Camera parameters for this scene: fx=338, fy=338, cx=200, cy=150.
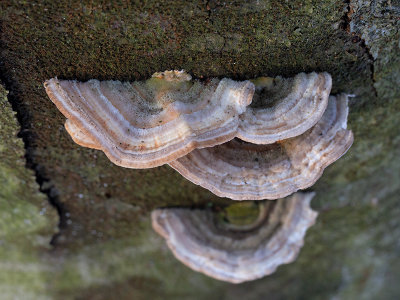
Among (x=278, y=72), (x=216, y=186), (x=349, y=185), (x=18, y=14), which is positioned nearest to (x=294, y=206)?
(x=349, y=185)

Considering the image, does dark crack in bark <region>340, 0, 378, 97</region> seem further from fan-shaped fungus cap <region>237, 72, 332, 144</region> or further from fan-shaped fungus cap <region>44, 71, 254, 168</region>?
fan-shaped fungus cap <region>44, 71, 254, 168</region>

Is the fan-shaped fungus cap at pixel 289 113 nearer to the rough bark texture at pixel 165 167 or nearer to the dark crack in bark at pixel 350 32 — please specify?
the rough bark texture at pixel 165 167

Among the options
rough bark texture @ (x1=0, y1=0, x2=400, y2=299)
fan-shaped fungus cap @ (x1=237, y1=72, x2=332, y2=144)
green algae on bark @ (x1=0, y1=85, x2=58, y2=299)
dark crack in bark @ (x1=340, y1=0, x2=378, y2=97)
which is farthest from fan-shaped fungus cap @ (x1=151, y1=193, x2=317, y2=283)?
dark crack in bark @ (x1=340, y1=0, x2=378, y2=97)

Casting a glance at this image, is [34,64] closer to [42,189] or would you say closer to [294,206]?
[42,189]

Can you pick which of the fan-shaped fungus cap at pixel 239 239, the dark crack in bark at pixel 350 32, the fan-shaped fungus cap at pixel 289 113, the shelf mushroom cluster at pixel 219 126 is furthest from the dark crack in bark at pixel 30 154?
the dark crack in bark at pixel 350 32

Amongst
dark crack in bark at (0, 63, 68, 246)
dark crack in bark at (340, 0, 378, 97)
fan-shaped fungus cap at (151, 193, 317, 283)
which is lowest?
fan-shaped fungus cap at (151, 193, 317, 283)

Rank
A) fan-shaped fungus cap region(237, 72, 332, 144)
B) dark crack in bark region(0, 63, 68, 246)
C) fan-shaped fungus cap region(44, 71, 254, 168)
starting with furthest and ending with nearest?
dark crack in bark region(0, 63, 68, 246)
fan-shaped fungus cap region(237, 72, 332, 144)
fan-shaped fungus cap region(44, 71, 254, 168)

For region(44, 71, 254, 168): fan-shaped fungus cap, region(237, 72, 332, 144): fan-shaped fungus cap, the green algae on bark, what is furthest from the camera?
the green algae on bark
